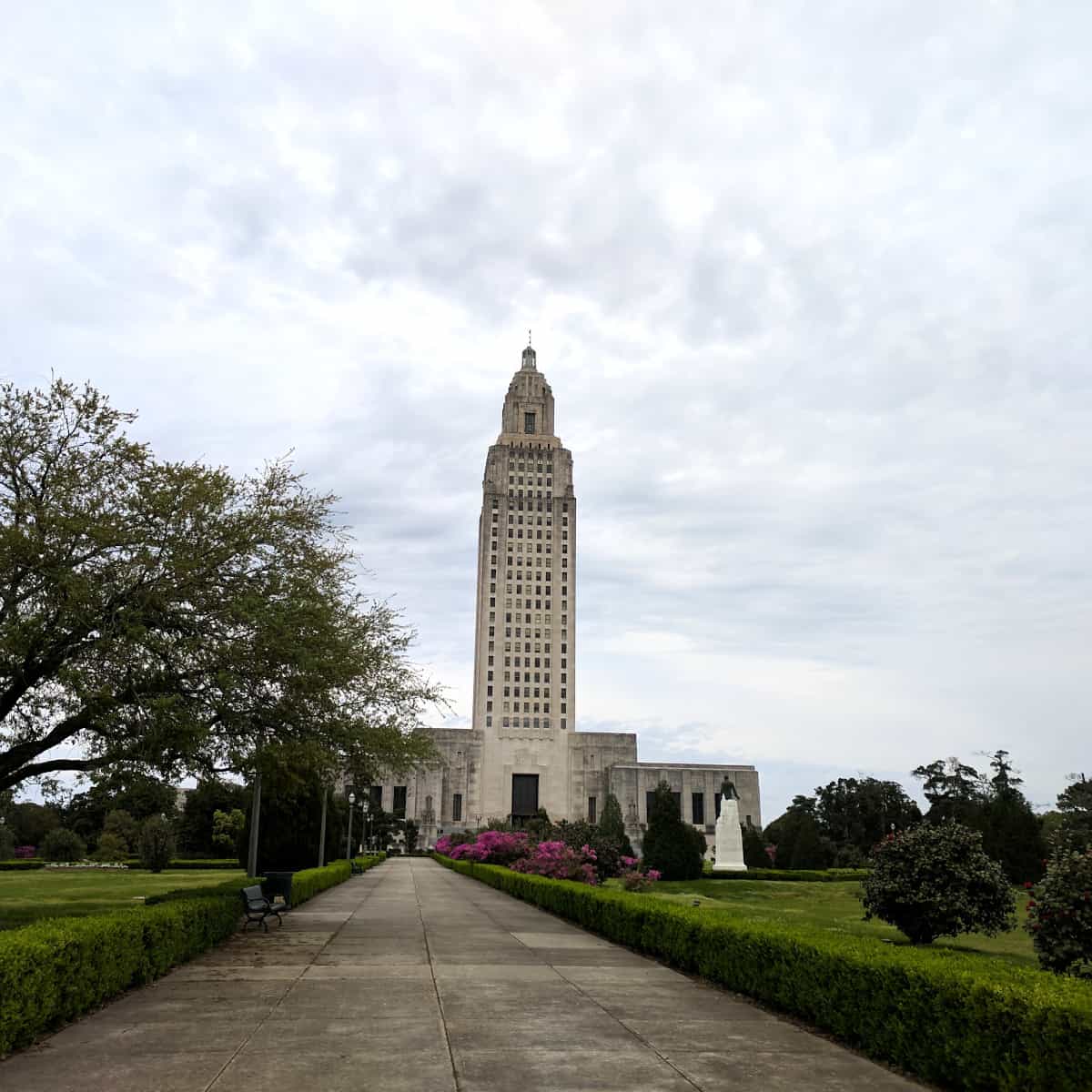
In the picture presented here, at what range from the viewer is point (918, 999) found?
782cm

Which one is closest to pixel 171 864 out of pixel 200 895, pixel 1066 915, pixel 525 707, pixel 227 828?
pixel 227 828

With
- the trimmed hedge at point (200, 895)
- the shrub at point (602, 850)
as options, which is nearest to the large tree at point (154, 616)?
the trimmed hedge at point (200, 895)

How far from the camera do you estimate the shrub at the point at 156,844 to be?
48.6 m

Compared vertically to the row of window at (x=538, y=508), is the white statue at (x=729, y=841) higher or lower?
lower

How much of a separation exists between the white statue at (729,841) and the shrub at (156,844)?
28.0 metres

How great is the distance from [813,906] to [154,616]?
25061mm

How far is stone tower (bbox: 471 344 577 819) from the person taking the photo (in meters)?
116

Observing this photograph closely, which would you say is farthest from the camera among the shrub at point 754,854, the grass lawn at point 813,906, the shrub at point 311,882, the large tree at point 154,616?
the shrub at point 754,854

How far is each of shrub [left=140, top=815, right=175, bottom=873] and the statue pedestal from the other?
91.8 ft

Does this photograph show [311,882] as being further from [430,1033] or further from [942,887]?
[430,1033]

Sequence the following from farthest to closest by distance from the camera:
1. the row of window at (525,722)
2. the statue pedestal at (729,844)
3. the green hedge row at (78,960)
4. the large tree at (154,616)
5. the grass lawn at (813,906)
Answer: the row of window at (525,722) → the statue pedestal at (729,844) → the grass lawn at (813,906) → the large tree at (154,616) → the green hedge row at (78,960)

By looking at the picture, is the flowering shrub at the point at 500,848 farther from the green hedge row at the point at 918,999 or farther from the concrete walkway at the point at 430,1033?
the green hedge row at the point at 918,999

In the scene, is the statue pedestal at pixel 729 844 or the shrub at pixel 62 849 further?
the shrub at pixel 62 849

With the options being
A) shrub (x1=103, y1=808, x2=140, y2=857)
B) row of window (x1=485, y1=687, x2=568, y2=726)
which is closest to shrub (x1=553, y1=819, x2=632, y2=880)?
shrub (x1=103, y1=808, x2=140, y2=857)
